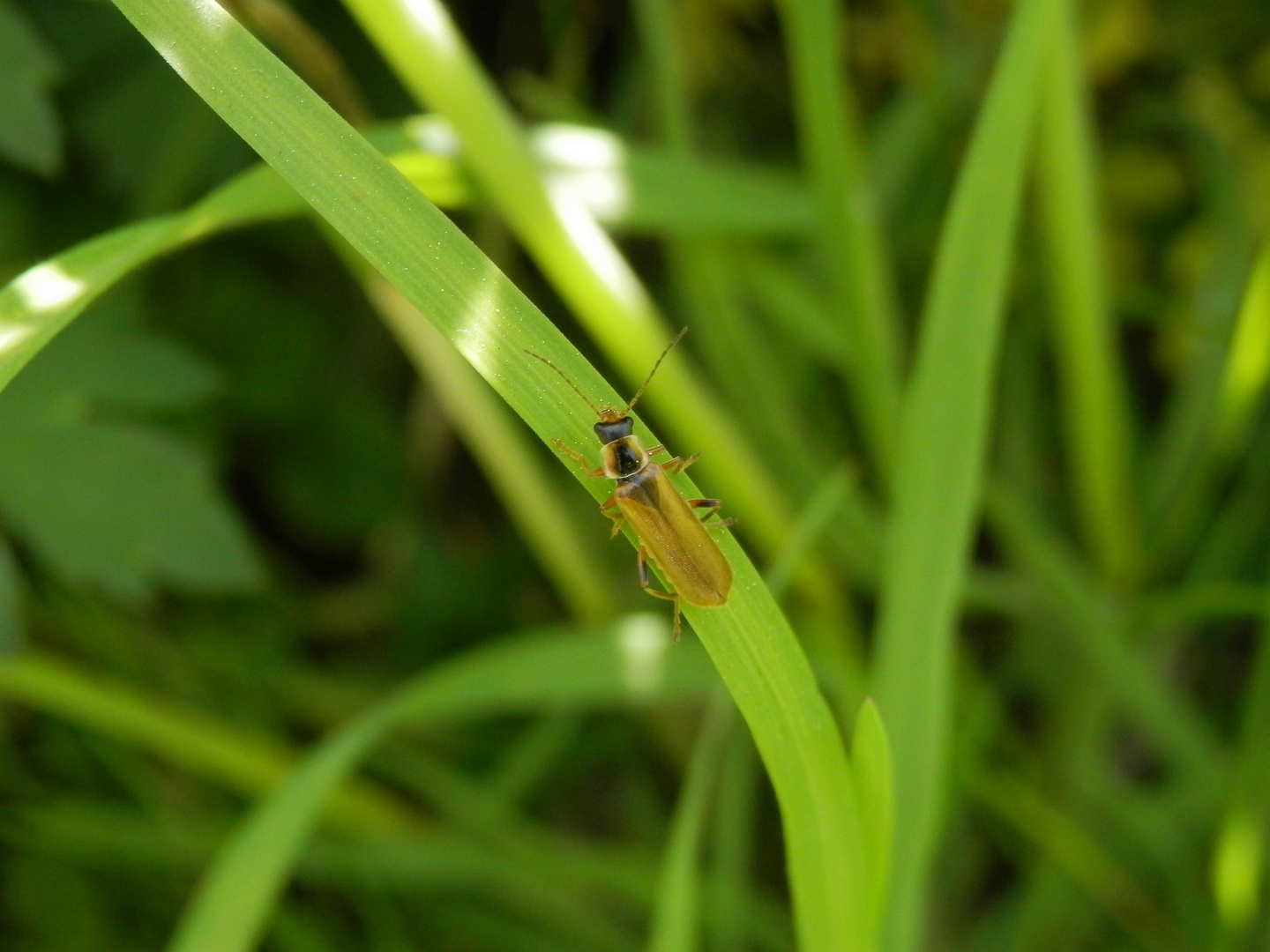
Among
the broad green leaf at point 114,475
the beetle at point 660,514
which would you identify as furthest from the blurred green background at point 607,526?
the beetle at point 660,514

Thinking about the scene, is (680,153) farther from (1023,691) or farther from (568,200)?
(1023,691)

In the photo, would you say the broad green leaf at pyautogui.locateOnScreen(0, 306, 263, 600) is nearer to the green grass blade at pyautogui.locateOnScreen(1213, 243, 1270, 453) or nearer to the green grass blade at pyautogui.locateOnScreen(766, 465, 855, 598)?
the green grass blade at pyautogui.locateOnScreen(766, 465, 855, 598)

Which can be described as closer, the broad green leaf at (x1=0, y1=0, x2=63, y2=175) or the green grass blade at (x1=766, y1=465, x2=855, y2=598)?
the broad green leaf at (x1=0, y1=0, x2=63, y2=175)

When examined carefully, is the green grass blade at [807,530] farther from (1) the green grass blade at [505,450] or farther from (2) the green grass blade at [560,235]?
(1) the green grass blade at [505,450]

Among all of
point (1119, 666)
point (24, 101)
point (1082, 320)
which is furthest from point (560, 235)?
point (1119, 666)

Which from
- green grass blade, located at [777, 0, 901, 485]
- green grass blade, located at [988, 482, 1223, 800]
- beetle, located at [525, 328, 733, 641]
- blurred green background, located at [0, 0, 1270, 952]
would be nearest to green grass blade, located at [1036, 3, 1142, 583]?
blurred green background, located at [0, 0, 1270, 952]

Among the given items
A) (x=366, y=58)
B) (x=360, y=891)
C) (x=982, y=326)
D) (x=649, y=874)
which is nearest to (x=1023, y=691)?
(x=649, y=874)

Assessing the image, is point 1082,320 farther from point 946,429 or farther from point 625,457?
point 625,457
